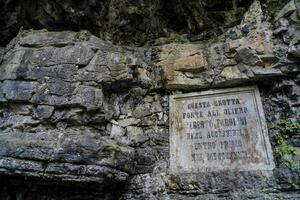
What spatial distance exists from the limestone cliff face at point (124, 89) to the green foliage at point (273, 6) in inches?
5.7

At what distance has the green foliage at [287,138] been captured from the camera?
322 cm

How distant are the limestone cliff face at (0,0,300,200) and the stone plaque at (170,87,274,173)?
0.12m

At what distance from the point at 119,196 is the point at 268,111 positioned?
84.0 inches

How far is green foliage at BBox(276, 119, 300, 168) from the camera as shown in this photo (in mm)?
3219

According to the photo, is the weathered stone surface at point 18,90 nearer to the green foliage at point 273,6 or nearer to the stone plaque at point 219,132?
the stone plaque at point 219,132

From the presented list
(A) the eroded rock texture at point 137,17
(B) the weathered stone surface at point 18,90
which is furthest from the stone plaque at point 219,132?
(B) the weathered stone surface at point 18,90

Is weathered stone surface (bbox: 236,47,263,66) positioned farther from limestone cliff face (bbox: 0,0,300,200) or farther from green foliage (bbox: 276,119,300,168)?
green foliage (bbox: 276,119,300,168)

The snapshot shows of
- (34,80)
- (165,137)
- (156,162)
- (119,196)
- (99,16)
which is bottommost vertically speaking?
(119,196)

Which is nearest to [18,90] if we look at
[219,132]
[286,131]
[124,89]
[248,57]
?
[124,89]

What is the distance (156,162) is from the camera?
11.8ft

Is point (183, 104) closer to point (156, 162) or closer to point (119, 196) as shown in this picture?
point (156, 162)

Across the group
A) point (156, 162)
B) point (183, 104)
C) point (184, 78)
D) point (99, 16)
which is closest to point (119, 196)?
point (156, 162)

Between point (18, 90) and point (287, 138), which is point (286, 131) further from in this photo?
point (18, 90)

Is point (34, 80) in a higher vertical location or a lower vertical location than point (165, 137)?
higher
